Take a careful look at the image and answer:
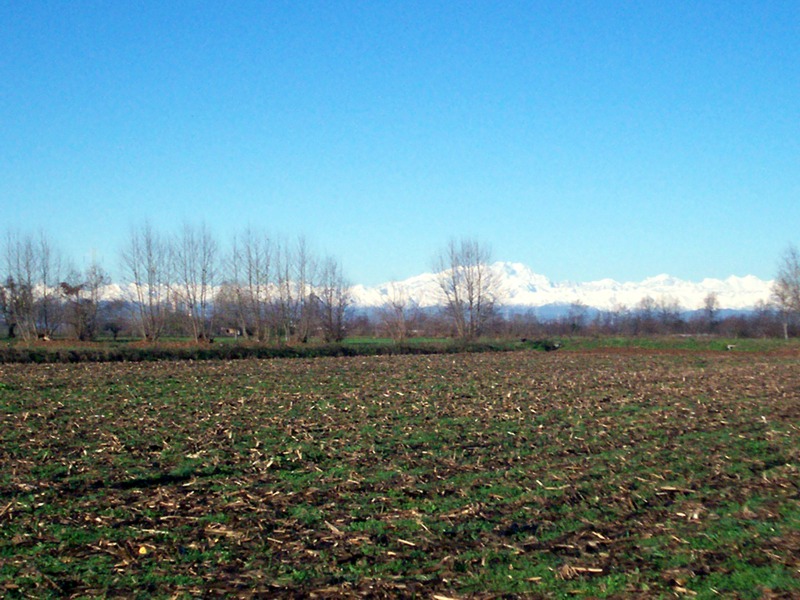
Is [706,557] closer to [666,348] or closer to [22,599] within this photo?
[22,599]

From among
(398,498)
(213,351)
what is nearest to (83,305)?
(213,351)

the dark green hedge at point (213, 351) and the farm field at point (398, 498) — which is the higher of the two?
the dark green hedge at point (213, 351)

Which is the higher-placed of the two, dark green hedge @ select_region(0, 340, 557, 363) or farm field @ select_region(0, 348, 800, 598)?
dark green hedge @ select_region(0, 340, 557, 363)

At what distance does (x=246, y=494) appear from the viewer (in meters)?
9.50

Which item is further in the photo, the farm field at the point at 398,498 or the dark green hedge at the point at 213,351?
the dark green hedge at the point at 213,351

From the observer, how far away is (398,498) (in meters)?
9.37

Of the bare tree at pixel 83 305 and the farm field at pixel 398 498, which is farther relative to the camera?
the bare tree at pixel 83 305

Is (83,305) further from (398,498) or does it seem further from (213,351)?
(398,498)

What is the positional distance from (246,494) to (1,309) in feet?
217

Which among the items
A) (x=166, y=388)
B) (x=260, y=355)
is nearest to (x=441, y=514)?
(x=166, y=388)

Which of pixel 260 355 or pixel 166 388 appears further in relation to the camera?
pixel 260 355

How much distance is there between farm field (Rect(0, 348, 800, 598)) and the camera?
651cm

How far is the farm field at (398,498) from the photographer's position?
651cm

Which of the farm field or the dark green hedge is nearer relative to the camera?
the farm field
